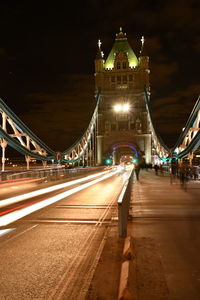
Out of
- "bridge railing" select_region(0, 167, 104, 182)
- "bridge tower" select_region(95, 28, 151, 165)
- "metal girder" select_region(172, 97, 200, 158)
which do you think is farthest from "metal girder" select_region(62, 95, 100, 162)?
"bridge railing" select_region(0, 167, 104, 182)

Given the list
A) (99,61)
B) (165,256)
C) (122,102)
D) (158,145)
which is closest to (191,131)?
(165,256)

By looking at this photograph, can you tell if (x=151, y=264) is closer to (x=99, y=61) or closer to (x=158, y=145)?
(x=158, y=145)

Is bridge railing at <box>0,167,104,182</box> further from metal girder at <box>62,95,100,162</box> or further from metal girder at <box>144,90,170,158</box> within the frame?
metal girder at <box>144,90,170,158</box>

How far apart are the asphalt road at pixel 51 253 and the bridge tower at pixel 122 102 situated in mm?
73937

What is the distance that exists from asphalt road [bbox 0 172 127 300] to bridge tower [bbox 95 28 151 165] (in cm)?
7394

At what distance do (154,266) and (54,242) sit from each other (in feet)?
8.10

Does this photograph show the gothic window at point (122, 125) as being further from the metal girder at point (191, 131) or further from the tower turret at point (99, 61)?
the metal girder at point (191, 131)

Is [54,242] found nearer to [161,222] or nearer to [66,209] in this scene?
[161,222]

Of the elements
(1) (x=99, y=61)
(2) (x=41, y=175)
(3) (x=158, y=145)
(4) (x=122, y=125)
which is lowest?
(2) (x=41, y=175)

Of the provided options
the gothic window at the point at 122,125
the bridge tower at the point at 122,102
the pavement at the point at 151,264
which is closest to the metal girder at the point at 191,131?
the pavement at the point at 151,264

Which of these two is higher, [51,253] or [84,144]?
[84,144]

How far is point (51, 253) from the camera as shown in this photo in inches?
236

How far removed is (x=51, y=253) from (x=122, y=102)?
84899 millimetres

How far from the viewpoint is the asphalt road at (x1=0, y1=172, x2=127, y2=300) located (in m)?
4.35
